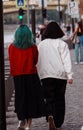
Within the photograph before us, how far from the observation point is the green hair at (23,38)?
27.4 ft

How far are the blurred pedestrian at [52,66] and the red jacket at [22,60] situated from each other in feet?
1.06

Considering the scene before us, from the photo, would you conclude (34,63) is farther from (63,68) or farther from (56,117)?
(56,117)

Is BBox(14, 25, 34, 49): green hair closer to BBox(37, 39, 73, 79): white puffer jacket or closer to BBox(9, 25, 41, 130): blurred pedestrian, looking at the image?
BBox(9, 25, 41, 130): blurred pedestrian

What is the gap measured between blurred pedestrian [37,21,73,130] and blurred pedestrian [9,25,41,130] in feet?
0.85

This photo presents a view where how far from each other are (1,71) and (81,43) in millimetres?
18225

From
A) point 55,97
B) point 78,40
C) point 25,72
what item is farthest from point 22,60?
point 78,40

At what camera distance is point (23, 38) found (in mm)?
8344

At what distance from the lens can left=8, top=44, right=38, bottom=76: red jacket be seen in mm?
8383

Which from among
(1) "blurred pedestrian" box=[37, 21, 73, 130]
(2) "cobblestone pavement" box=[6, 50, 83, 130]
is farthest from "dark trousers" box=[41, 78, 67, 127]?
(2) "cobblestone pavement" box=[6, 50, 83, 130]

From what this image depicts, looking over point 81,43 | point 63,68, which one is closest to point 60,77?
point 63,68

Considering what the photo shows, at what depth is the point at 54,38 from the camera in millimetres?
8805

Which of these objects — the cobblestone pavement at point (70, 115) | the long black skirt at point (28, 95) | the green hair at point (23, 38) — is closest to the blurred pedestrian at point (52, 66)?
the long black skirt at point (28, 95)

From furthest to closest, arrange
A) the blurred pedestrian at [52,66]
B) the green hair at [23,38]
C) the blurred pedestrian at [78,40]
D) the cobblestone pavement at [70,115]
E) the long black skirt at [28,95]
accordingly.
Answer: the blurred pedestrian at [78,40], the cobblestone pavement at [70,115], the blurred pedestrian at [52,66], the long black skirt at [28,95], the green hair at [23,38]

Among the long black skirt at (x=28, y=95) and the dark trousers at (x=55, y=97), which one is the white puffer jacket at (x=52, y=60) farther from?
the long black skirt at (x=28, y=95)
